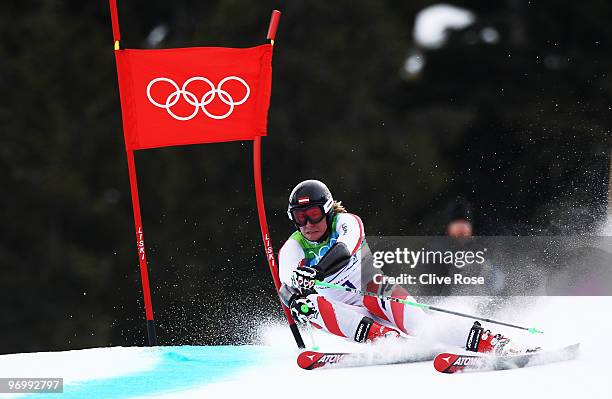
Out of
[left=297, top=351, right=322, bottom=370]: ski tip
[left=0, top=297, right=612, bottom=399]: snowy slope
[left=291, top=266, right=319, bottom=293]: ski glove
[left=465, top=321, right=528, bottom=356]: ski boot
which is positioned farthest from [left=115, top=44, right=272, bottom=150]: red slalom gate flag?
[left=465, top=321, right=528, bottom=356]: ski boot

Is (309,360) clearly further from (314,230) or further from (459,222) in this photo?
(459,222)

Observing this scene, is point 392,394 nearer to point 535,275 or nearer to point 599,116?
point 535,275

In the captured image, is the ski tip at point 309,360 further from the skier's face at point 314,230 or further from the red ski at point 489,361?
the skier's face at point 314,230

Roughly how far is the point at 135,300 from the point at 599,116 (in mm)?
7749

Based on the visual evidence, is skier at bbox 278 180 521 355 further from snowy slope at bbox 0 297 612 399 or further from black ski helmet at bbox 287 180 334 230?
snowy slope at bbox 0 297 612 399

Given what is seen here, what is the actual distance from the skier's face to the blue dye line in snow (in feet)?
2.69

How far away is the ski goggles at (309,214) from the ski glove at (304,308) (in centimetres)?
50

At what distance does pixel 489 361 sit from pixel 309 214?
1437mm

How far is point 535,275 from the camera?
9.31 meters

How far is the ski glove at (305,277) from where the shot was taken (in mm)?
6551

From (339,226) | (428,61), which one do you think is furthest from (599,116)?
(339,226)

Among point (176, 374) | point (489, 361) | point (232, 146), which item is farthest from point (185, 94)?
point (232, 146)

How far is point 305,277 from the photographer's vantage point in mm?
6582

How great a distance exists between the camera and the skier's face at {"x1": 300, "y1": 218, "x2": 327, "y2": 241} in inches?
275
